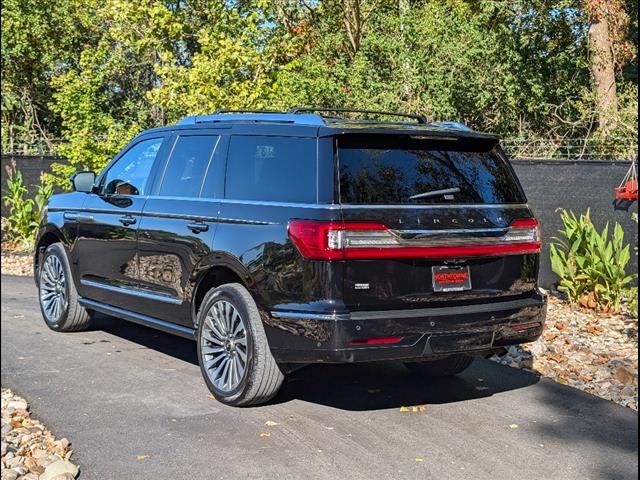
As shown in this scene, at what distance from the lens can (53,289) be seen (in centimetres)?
814

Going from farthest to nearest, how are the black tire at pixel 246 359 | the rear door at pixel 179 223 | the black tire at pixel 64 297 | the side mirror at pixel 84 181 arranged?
1. the black tire at pixel 64 297
2. the side mirror at pixel 84 181
3. the rear door at pixel 179 223
4. the black tire at pixel 246 359

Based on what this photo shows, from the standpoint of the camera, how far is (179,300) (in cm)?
626

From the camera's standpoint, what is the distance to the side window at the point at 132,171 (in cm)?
702

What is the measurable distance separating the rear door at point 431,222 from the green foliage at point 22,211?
1151 cm

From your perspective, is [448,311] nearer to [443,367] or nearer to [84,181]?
[443,367]

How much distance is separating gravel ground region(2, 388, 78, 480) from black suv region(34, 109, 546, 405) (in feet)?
3.92

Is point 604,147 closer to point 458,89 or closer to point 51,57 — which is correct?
point 458,89

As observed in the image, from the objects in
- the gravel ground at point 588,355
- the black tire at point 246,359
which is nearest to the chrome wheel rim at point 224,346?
the black tire at point 246,359

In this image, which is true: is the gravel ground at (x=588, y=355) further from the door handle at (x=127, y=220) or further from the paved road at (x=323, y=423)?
the door handle at (x=127, y=220)

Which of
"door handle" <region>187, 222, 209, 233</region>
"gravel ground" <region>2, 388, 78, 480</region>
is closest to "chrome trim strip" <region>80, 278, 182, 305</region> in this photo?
"door handle" <region>187, 222, 209, 233</region>

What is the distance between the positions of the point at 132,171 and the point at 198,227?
5.09ft

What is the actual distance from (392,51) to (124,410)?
1003cm

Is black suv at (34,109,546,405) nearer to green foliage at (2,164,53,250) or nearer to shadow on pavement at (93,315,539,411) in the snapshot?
shadow on pavement at (93,315,539,411)

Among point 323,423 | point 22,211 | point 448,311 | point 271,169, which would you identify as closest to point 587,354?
point 448,311
